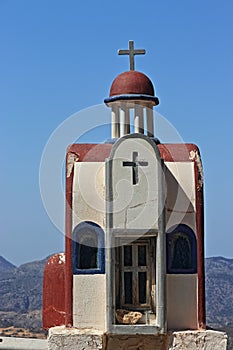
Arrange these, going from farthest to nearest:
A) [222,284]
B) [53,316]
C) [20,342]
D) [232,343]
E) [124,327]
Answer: [222,284] < [232,343] < [20,342] < [53,316] < [124,327]

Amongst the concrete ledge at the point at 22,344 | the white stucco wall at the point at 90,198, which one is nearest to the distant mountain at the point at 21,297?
the concrete ledge at the point at 22,344

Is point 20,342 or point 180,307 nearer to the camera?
point 180,307

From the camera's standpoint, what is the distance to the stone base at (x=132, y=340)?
14.7m

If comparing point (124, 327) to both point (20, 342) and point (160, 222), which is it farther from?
point (20, 342)

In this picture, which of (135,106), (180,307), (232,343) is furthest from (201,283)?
(232,343)

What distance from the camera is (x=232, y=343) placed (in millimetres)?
40219

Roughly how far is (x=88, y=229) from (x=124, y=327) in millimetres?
1994

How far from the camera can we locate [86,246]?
15.2 meters

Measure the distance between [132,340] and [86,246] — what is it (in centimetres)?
196

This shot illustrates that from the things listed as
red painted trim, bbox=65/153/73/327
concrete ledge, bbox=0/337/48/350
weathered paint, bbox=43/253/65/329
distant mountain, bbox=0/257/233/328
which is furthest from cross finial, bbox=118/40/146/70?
distant mountain, bbox=0/257/233/328

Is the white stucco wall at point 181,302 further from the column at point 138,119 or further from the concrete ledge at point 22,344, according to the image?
the concrete ledge at point 22,344

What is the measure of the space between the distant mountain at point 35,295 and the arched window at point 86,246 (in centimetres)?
3725

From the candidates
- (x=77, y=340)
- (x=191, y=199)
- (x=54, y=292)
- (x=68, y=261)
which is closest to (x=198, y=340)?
(x=77, y=340)

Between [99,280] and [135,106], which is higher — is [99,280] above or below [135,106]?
below
